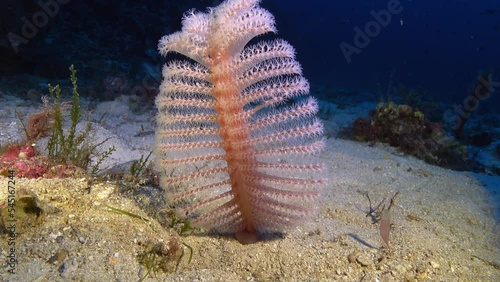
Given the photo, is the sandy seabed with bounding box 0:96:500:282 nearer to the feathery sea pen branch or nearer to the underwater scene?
the underwater scene

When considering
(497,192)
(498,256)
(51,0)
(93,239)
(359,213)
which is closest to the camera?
(93,239)

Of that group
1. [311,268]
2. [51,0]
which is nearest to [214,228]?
[311,268]

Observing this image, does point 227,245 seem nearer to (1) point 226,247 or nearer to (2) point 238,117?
(1) point 226,247

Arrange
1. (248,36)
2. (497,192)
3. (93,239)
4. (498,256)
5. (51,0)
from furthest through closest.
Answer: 1. (51,0)
2. (497,192)
3. (498,256)
4. (93,239)
5. (248,36)

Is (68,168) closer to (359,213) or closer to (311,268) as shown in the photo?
(311,268)

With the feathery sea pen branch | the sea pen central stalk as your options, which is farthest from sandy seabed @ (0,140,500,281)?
the sea pen central stalk

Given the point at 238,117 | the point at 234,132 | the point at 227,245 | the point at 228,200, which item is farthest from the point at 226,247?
the point at 238,117

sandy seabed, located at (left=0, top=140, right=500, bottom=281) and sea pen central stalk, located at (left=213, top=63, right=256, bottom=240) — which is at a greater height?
sea pen central stalk, located at (left=213, top=63, right=256, bottom=240)

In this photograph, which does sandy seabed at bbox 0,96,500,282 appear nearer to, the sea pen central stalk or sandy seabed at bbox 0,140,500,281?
sandy seabed at bbox 0,140,500,281

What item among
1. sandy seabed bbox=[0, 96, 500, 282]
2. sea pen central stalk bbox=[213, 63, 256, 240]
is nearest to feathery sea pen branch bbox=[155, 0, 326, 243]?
sea pen central stalk bbox=[213, 63, 256, 240]

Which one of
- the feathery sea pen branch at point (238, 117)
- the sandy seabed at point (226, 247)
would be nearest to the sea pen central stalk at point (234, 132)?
the feathery sea pen branch at point (238, 117)
